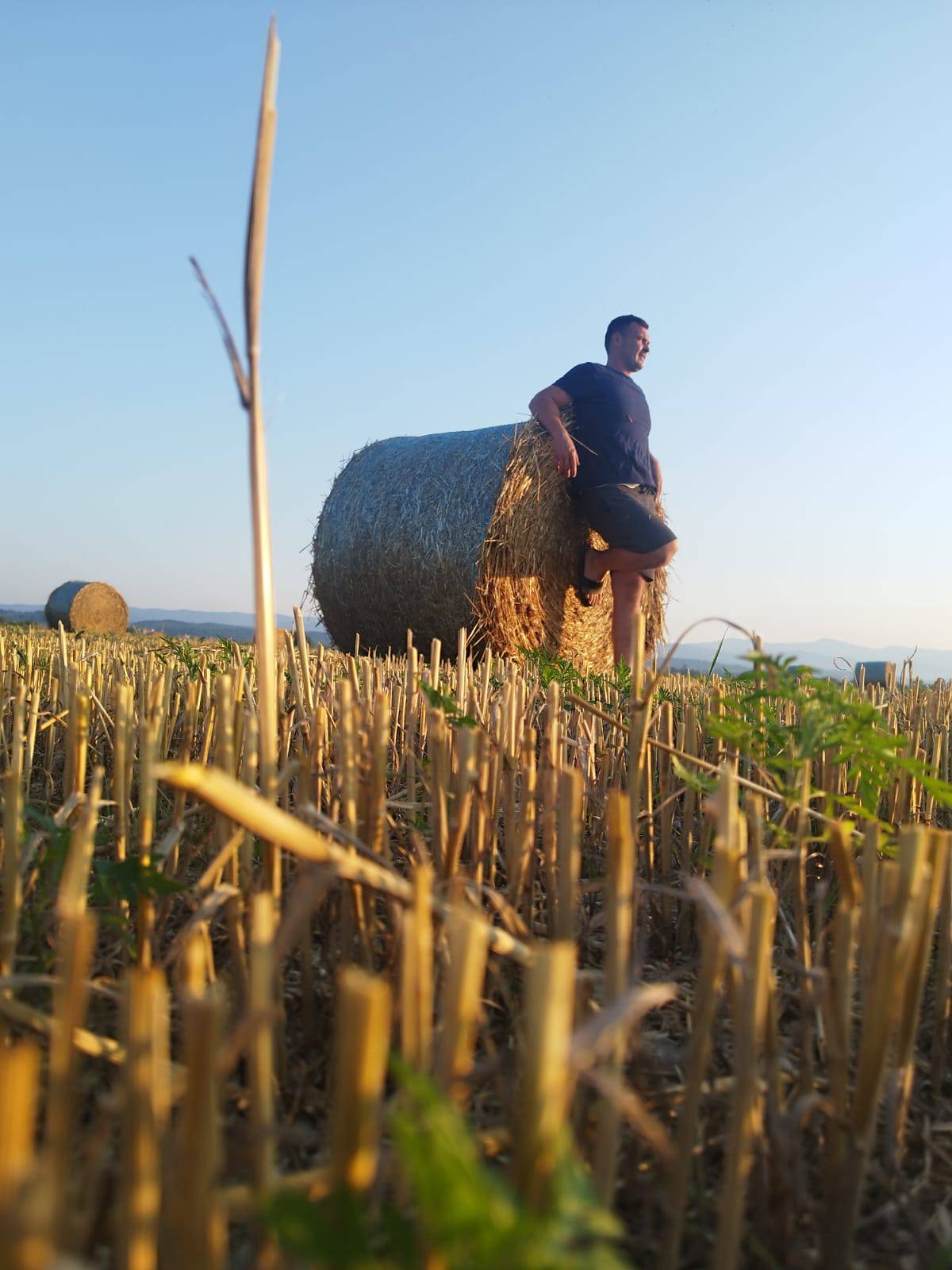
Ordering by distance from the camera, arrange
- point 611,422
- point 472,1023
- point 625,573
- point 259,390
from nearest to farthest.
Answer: point 472,1023 < point 259,390 < point 611,422 < point 625,573

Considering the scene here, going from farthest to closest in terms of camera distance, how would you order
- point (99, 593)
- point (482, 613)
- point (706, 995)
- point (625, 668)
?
point (99, 593)
point (482, 613)
point (625, 668)
point (706, 995)

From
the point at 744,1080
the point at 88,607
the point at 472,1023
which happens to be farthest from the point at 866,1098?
the point at 88,607

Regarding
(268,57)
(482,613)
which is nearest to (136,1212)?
(268,57)

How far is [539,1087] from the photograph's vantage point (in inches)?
20.0

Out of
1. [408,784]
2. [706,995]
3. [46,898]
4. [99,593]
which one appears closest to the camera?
[706,995]

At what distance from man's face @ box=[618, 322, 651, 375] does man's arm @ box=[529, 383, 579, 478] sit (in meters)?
0.43

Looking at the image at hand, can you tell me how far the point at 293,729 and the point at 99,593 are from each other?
416 inches

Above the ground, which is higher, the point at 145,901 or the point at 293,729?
the point at 293,729

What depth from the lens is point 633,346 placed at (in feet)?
19.1

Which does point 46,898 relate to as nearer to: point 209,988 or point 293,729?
point 209,988

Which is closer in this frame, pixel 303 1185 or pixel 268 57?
pixel 303 1185

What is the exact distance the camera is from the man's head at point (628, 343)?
5766 millimetres

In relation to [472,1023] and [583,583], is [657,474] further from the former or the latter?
[472,1023]

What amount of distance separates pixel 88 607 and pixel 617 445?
7.73 meters
